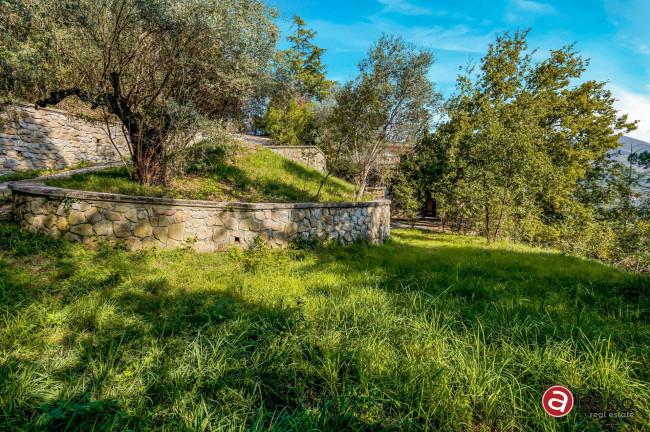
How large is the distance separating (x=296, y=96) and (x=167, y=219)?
799 inches

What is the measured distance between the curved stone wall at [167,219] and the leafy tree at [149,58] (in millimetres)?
1854

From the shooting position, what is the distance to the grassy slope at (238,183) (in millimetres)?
5621

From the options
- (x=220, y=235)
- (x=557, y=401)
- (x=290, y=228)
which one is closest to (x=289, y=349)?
(x=557, y=401)

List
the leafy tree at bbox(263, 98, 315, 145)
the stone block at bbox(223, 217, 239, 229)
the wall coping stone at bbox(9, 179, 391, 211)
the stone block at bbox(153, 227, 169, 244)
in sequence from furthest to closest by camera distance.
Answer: the leafy tree at bbox(263, 98, 315, 145), the stone block at bbox(223, 217, 239, 229), the stone block at bbox(153, 227, 169, 244), the wall coping stone at bbox(9, 179, 391, 211)

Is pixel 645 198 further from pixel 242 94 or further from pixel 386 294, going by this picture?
pixel 242 94

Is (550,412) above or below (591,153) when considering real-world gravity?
below

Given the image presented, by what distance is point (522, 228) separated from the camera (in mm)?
10391

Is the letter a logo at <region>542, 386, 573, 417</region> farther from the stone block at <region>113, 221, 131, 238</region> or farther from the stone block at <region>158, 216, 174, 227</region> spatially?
the stone block at <region>113, 221, 131, 238</region>

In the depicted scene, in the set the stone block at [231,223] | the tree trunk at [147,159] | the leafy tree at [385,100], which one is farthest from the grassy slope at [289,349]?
the leafy tree at [385,100]

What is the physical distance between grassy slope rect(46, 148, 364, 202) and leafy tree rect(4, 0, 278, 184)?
637 millimetres

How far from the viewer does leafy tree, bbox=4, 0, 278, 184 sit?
5070 millimetres

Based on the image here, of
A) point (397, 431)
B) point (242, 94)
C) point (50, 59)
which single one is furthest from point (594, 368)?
point (50, 59)

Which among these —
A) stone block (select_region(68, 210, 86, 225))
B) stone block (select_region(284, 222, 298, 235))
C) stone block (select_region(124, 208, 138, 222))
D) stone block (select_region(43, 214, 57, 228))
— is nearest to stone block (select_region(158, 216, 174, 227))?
stone block (select_region(124, 208, 138, 222))

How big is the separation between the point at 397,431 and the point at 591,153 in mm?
19995
